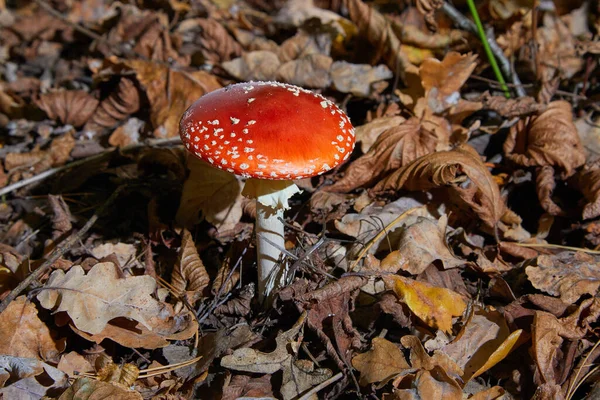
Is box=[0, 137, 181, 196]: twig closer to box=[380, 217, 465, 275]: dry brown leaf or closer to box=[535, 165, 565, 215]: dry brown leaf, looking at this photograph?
box=[380, 217, 465, 275]: dry brown leaf

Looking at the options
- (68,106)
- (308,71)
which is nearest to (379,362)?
(308,71)

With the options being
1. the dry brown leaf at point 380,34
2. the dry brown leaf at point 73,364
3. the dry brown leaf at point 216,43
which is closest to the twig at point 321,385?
the dry brown leaf at point 73,364

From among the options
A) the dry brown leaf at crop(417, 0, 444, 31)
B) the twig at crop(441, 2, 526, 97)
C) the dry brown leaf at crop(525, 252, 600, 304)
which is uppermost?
the dry brown leaf at crop(417, 0, 444, 31)

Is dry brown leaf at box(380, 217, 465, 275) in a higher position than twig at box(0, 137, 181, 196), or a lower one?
higher

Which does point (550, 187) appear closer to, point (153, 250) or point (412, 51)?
point (412, 51)

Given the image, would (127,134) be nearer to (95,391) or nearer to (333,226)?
(333,226)

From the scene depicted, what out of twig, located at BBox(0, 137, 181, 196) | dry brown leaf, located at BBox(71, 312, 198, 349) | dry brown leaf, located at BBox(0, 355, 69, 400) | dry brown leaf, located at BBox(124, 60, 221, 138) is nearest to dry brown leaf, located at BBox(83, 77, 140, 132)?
dry brown leaf, located at BBox(124, 60, 221, 138)

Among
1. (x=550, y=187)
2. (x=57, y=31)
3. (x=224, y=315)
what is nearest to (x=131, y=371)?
(x=224, y=315)
